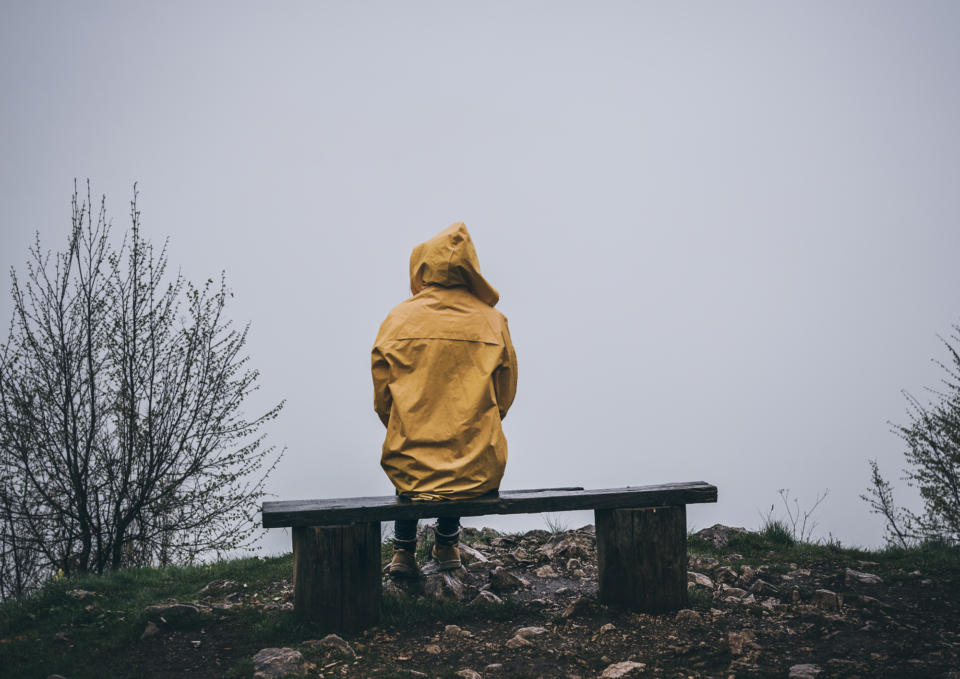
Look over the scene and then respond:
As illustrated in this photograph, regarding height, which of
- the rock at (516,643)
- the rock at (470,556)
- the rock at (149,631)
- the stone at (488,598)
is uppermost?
the rock at (470,556)

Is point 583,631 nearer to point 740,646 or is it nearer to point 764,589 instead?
point 740,646

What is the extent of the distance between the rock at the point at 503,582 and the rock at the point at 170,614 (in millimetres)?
2103

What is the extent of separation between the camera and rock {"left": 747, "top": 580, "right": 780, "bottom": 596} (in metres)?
4.40

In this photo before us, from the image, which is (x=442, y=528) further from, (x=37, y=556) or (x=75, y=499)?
(x=37, y=556)

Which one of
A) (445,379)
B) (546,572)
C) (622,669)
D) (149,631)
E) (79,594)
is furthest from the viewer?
(546,572)

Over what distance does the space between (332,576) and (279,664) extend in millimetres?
642

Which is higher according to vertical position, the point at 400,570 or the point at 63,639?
the point at 400,570

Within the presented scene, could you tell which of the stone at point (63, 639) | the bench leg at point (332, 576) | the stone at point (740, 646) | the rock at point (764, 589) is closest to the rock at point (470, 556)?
the bench leg at point (332, 576)

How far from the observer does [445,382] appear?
4363mm

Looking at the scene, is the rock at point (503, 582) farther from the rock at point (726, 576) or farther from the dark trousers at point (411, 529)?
the rock at point (726, 576)

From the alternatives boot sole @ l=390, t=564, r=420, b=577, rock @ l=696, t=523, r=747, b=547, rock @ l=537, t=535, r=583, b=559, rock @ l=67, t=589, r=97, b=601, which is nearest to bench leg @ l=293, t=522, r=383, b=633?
boot sole @ l=390, t=564, r=420, b=577

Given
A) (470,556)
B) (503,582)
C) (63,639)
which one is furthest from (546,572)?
(63,639)

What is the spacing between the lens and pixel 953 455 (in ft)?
23.3

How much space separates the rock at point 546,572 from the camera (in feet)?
17.4
